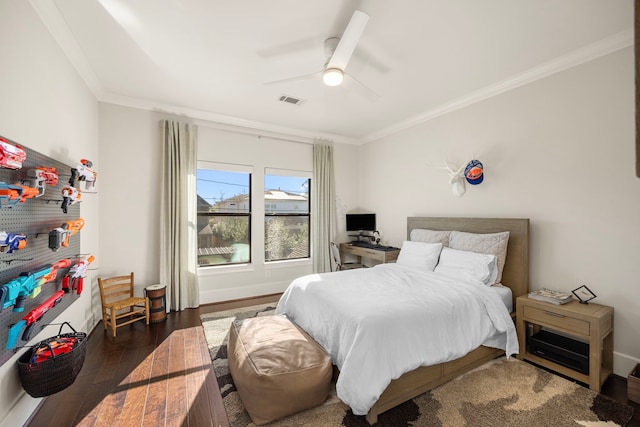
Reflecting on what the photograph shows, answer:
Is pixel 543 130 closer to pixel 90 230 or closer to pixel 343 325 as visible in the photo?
pixel 343 325

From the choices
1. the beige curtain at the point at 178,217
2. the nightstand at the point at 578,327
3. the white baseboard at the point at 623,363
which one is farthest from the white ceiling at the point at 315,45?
the white baseboard at the point at 623,363

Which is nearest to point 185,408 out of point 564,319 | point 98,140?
point 564,319

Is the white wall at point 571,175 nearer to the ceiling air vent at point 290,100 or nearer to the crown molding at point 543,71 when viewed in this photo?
the crown molding at point 543,71

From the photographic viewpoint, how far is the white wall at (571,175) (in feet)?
7.42

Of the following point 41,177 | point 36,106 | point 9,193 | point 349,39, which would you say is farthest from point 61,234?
point 349,39

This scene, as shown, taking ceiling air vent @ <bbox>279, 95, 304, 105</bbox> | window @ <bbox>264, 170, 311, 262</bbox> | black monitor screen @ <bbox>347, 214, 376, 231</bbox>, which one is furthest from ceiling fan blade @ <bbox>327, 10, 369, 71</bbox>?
black monitor screen @ <bbox>347, 214, 376, 231</bbox>

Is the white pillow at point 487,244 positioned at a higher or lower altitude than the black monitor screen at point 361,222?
lower

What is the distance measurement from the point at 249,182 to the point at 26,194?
9.52 feet

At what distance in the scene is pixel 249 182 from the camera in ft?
14.6

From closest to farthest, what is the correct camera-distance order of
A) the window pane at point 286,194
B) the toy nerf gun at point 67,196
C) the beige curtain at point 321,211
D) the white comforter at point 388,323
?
the white comforter at point 388,323 < the toy nerf gun at point 67,196 < the window pane at point 286,194 < the beige curtain at point 321,211

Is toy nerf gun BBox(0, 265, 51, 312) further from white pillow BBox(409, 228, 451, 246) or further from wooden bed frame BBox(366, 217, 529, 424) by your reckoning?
white pillow BBox(409, 228, 451, 246)

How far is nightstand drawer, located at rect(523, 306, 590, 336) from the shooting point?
2.17 meters

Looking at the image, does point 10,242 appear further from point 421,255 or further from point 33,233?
point 421,255

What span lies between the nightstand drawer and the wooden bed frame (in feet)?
1.27
